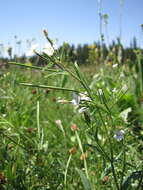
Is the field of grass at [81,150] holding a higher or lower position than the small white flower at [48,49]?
lower

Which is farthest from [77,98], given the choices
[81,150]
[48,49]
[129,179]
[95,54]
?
[95,54]

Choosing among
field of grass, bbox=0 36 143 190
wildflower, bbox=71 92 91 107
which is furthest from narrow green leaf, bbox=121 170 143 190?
wildflower, bbox=71 92 91 107

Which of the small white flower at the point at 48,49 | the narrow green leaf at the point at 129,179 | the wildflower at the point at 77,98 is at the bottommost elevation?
the narrow green leaf at the point at 129,179

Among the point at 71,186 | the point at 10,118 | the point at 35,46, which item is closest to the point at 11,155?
the point at 71,186

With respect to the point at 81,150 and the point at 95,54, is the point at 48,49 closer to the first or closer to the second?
the point at 81,150

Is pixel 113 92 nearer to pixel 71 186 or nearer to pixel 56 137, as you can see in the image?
pixel 71 186

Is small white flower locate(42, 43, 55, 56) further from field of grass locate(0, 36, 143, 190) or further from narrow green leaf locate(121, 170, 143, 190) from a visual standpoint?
narrow green leaf locate(121, 170, 143, 190)

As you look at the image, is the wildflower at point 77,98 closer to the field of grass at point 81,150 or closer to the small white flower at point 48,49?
the field of grass at point 81,150

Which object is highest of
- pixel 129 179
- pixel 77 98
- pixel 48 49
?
pixel 48 49

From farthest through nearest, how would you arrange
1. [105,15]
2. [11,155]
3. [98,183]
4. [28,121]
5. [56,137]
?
[105,15] < [28,121] < [56,137] < [11,155] < [98,183]

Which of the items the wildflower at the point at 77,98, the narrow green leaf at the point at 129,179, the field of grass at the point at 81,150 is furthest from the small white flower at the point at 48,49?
the narrow green leaf at the point at 129,179

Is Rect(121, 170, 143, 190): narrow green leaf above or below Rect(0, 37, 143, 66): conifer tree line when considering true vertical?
below
